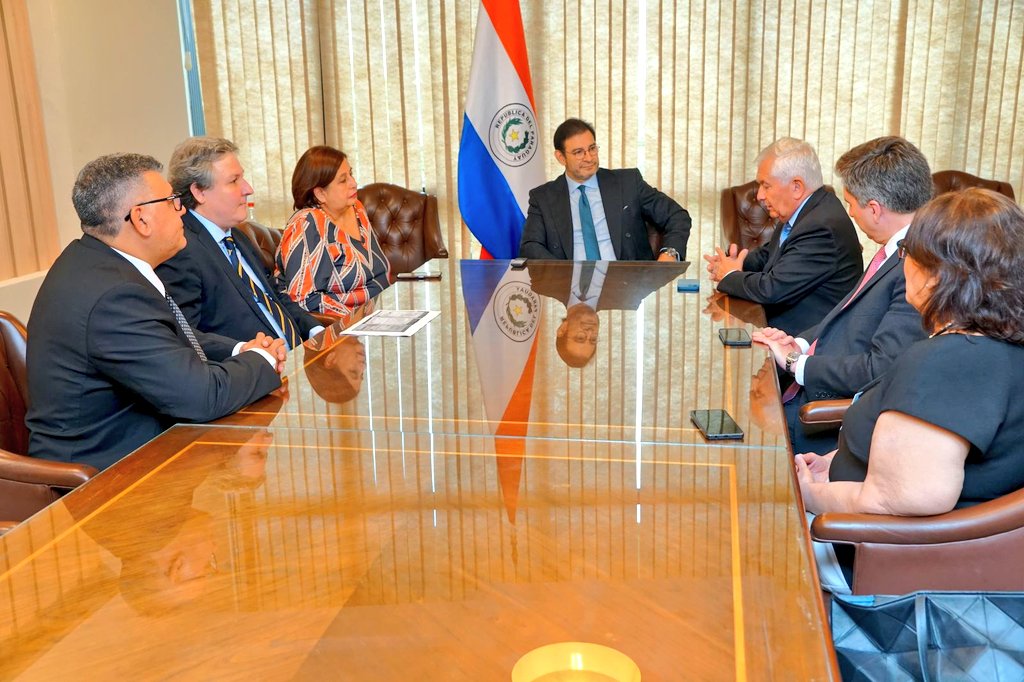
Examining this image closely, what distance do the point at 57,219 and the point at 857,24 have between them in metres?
4.98

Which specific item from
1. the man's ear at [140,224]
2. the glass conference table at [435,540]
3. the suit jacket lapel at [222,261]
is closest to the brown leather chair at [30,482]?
the glass conference table at [435,540]

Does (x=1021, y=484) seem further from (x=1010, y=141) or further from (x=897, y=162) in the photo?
(x=1010, y=141)

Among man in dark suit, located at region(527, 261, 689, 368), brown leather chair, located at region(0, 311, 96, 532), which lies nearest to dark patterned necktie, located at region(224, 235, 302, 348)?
man in dark suit, located at region(527, 261, 689, 368)

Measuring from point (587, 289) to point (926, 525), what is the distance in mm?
2054

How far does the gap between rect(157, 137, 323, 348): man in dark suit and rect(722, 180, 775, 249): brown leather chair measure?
2.90m

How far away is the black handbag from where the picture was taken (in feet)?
4.75

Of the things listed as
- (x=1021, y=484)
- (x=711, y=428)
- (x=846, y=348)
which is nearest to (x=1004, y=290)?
(x=1021, y=484)

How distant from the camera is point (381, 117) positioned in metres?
6.34

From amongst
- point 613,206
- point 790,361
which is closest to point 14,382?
point 790,361

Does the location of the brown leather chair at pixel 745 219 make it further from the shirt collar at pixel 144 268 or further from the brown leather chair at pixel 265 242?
the shirt collar at pixel 144 268

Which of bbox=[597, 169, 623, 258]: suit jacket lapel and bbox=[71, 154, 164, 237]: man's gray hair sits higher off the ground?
bbox=[71, 154, 164, 237]: man's gray hair

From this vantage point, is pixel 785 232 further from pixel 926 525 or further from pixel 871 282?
pixel 926 525

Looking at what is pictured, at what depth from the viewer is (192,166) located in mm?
3264

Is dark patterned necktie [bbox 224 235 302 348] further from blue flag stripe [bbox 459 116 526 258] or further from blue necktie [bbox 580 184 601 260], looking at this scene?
blue flag stripe [bbox 459 116 526 258]
